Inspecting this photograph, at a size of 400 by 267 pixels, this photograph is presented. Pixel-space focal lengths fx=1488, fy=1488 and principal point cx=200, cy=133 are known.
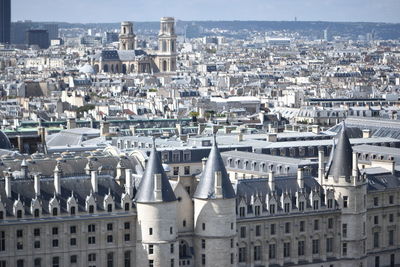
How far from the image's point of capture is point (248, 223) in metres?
96.5

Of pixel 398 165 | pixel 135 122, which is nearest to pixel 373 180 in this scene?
pixel 398 165

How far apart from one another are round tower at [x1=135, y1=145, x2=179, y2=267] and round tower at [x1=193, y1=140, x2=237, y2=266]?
7.96 ft

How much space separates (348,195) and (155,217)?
1635 cm

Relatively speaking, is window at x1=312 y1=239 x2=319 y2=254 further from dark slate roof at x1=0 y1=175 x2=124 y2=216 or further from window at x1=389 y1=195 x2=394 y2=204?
dark slate roof at x1=0 y1=175 x2=124 y2=216

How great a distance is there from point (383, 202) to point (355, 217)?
5.65 meters

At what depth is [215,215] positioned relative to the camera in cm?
9225

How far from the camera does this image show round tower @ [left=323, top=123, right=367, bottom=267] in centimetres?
10006

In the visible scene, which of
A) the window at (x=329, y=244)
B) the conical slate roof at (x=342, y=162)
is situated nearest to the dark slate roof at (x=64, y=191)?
the conical slate roof at (x=342, y=162)

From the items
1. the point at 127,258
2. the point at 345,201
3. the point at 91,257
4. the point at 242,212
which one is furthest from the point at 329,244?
the point at 91,257

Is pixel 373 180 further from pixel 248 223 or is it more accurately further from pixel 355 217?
pixel 248 223

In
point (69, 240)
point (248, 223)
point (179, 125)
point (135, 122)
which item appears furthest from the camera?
point (135, 122)

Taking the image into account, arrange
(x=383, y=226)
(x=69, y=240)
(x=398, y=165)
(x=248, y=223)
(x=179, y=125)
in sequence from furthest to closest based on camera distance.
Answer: (x=179, y=125) → (x=398, y=165) → (x=383, y=226) → (x=248, y=223) → (x=69, y=240)

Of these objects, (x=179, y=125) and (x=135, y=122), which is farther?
(x=135, y=122)

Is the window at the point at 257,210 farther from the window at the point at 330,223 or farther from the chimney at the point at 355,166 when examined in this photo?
the chimney at the point at 355,166
